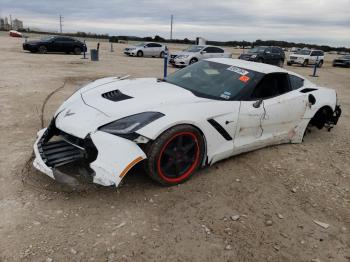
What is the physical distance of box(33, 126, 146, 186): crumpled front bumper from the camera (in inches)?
120

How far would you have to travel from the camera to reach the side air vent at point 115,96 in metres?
3.81

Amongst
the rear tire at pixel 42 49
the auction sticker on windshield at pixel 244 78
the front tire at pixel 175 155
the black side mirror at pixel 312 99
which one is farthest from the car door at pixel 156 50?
the front tire at pixel 175 155

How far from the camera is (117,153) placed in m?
3.09

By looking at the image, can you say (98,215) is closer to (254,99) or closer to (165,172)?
(165,172)

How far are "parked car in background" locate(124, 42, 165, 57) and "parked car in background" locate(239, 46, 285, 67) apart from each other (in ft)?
23.7

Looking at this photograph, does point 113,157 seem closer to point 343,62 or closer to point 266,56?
point 266,56

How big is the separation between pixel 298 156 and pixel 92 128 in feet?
10.4

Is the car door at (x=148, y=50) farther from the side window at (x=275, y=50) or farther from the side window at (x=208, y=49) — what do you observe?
the side window at (x=275, y=50)

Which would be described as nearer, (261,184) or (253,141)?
(261,184)

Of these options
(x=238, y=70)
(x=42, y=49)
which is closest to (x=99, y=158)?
(x=238, y=70)

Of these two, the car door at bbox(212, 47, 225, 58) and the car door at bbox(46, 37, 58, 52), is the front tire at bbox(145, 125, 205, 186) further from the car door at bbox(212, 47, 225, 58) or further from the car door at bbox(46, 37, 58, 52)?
the car door at bbox(46, 37, 58, 52)

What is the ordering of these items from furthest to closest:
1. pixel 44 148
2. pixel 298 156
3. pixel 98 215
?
pixel 298 156 → pixel 44 148 → pixel 98 215

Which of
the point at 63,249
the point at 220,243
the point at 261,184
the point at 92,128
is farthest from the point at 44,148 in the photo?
the point at 261,184

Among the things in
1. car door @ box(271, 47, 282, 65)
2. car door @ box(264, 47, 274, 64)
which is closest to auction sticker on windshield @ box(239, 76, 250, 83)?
car door @ box(264, 47, 274, 64)
